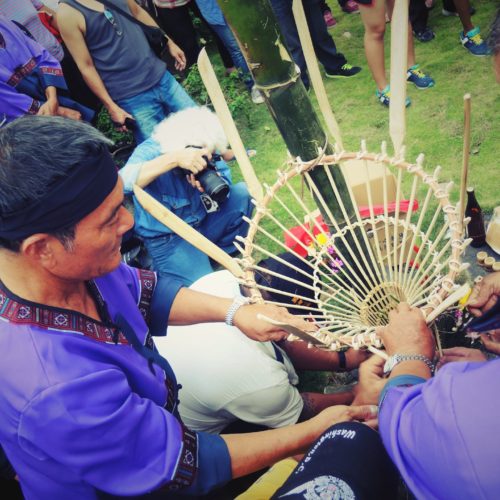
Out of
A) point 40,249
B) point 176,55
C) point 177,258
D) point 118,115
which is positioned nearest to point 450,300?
point 40,249

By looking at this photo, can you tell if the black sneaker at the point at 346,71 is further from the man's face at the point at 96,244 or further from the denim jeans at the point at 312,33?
the man's face at the point at 96,244

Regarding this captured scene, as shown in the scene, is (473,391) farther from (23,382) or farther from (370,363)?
(23,382)

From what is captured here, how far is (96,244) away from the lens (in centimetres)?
119

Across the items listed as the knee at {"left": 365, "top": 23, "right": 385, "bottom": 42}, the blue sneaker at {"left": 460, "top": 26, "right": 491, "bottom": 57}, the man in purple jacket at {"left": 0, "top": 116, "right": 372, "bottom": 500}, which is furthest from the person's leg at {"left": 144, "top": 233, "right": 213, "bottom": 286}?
the blue sneaker at {"left": 460, "top": 26, "right": 491, "bottom": 57}

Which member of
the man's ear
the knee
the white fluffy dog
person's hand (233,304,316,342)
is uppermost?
the man's ear

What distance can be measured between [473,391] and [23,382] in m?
0.99

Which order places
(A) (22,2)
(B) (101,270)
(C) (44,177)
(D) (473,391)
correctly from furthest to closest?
(A) (22,2), (B) (101,270), (C) (44,177), (D) (473,391)

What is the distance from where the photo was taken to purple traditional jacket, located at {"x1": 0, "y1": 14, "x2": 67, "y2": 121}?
9.42ft

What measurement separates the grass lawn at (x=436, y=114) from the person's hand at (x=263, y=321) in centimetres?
184

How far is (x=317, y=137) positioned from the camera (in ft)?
4.81

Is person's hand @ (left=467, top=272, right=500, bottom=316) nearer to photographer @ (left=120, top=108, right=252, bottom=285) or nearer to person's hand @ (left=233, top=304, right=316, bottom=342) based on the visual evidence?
person's hand @ (left=233, top=304, right=316, bottom=342)

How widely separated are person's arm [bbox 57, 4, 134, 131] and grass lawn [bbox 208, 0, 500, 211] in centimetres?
125

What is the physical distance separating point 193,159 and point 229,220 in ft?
1.88

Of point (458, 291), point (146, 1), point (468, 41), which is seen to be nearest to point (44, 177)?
point (458, 291)
